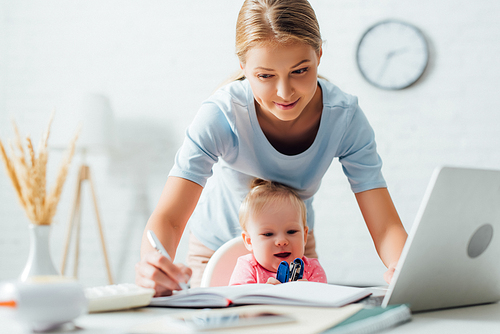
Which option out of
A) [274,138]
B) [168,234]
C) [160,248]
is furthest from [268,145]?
[160,248]

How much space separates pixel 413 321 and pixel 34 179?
0.57 m

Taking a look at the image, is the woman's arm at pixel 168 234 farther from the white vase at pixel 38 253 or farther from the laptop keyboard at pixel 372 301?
the laptop keyboard at pixel 372 301

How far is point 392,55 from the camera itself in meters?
2.86

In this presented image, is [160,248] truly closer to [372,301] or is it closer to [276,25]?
[372,301]

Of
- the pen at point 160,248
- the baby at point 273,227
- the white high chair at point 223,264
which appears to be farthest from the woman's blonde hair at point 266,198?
the pen at point 160,248

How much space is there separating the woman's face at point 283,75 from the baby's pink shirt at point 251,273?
0.43m

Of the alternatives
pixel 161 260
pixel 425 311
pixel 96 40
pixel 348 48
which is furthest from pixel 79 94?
pixel 425 311

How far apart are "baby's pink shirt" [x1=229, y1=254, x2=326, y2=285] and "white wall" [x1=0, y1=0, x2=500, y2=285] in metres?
1.59

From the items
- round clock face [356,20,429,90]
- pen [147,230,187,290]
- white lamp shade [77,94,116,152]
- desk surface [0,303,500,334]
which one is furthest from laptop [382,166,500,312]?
white lamp shade [77,94,116,152]

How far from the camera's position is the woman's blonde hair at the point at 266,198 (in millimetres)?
1333

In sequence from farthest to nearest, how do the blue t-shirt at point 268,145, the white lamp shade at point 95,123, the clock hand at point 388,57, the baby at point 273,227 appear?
the clock hand at point 388,57
the white lamp shade at point 95,123
the baby at point 273,227
the blue t-shirt at point 268,145

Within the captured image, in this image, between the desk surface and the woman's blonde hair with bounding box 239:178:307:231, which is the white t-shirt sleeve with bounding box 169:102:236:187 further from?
the desk surface

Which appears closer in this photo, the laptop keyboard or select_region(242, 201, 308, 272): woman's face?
the laptop keyboard

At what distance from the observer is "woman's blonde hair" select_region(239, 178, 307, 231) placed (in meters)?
1.33
